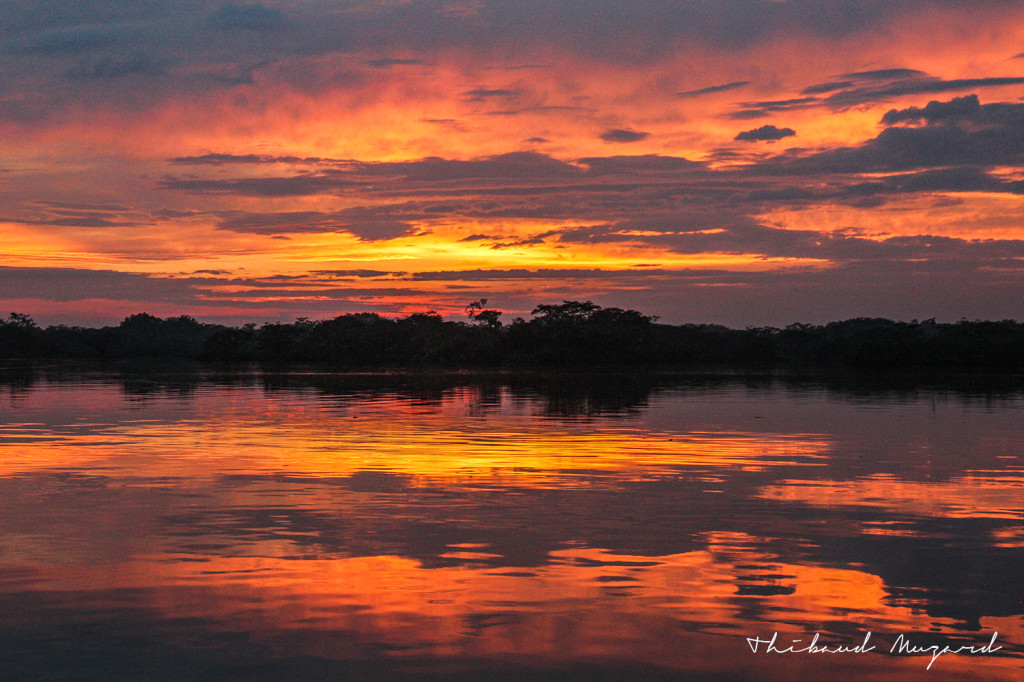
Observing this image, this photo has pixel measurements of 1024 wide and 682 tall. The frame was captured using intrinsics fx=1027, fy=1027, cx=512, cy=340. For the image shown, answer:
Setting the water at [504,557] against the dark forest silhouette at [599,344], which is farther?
the dark forest silhouette at [599,344]

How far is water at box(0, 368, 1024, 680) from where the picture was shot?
370 inches

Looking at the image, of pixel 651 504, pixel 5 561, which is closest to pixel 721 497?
pixel 651 504

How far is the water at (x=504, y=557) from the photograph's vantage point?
9.41 meters

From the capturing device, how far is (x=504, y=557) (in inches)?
517

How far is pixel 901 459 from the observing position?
24.0 m

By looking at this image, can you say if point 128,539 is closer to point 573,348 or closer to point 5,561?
point 5,561

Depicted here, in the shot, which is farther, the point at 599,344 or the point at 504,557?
the point at 599,344

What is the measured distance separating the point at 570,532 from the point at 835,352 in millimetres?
127146

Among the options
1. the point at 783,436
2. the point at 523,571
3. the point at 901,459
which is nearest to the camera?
the point at 523,571

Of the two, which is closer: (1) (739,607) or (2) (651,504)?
(1) (739,607)

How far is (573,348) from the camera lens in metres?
131

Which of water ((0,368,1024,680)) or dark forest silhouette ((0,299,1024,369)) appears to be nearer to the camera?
water ((0,368,1024,680))

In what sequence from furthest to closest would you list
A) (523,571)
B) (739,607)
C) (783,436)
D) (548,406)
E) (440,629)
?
1. (548,406)
2. (783,436)
3. (523,571)
4. (739,607)
5. (440,629)

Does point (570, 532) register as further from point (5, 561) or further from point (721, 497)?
point (5, 561)
